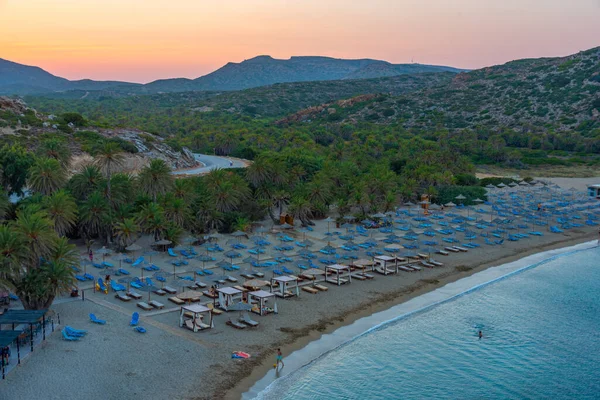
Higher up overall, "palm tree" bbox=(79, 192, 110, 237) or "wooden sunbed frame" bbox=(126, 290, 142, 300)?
"palm tree" bbox=(79, 192, 110, 237)

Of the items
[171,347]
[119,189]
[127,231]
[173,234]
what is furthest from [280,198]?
[171,347]

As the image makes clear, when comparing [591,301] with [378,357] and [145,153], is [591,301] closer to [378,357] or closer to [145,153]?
[378,357]

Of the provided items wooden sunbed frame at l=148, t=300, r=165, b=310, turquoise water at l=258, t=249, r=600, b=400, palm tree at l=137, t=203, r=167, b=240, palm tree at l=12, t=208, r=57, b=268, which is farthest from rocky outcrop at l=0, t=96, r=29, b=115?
turquoise water at l=258, t=249, r=600, b=400

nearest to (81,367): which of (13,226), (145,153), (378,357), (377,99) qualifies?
(13,226)

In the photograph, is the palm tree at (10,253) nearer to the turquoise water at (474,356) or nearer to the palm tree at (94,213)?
the turquoise water at (474,356)

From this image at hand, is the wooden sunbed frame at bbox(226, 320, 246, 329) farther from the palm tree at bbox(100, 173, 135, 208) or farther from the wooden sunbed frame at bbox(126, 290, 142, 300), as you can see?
the palm tree at bbox(100, 173, 135, 208)

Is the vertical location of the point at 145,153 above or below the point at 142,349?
above
